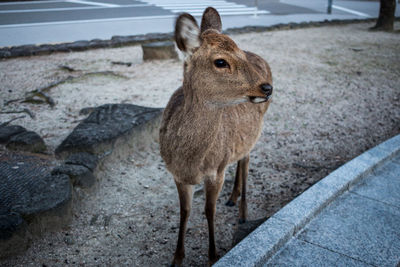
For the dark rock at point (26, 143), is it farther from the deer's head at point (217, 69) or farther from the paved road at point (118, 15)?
the paved road at point (118, 15)

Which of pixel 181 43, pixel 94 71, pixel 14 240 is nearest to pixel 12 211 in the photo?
pixel 14 240

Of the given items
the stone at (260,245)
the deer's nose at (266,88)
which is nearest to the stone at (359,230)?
the stone at (260,245)

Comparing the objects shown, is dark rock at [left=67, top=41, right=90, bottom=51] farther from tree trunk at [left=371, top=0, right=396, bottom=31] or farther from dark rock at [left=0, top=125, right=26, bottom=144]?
tree trunk at [left=371, top=0, right=396, bottom=31]

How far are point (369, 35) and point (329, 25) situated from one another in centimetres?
230

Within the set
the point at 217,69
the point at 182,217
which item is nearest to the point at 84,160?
the point at 182,217

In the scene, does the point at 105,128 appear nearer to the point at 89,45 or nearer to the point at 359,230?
the point at 359,230

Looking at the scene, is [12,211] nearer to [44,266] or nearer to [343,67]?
[44,266]

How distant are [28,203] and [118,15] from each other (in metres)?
12.1

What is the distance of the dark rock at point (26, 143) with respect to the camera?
161 inches

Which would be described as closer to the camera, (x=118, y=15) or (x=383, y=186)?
(x=383, y=186)

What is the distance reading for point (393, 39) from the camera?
436 inches

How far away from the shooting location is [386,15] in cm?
1222

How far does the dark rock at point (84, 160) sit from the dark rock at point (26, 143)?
56 cm

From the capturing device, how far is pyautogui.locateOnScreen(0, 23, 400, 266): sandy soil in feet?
10.3
